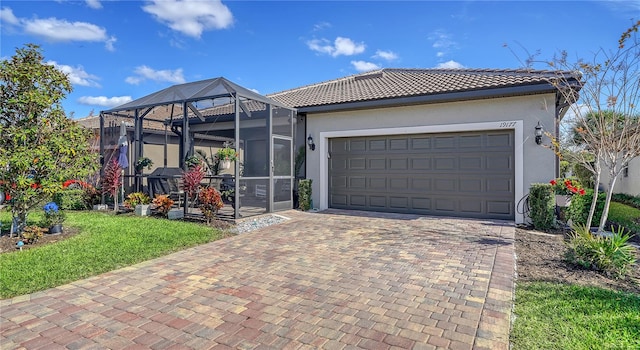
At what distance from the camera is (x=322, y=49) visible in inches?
529

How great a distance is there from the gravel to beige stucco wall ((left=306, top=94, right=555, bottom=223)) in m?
2.63

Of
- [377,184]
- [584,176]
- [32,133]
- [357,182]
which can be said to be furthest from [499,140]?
[584,176]

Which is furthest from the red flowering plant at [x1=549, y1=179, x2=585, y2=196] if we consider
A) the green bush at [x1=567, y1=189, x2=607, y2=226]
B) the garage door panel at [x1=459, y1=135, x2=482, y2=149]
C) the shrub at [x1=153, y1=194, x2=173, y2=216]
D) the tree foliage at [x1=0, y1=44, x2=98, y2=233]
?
the tree foliage at [x1=0, y1=44, x2=98, y2=233]

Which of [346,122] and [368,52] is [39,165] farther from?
[368,52]

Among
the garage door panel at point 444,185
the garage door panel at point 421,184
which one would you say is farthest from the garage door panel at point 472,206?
the garage door panel at point 421,184

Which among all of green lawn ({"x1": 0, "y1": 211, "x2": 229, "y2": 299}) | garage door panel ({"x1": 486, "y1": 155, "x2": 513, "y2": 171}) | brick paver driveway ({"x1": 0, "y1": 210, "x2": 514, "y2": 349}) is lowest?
brick paver driveway ({"x1": 0, "y1": 210, "x2": 514, "y2": 349})

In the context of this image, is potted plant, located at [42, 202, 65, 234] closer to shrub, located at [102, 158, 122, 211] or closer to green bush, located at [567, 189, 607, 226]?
shrub, located at [102, 158, 122, 211]

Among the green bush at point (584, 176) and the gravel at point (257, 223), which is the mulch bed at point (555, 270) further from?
the green bush at point (584, 176)

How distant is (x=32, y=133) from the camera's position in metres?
6.21

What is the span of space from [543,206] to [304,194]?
21.4 feet

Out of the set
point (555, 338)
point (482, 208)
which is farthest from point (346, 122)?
point (555, 338)

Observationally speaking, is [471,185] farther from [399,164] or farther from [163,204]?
[163,204]

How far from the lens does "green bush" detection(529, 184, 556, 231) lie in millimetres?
7637

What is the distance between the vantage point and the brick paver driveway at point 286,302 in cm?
283
